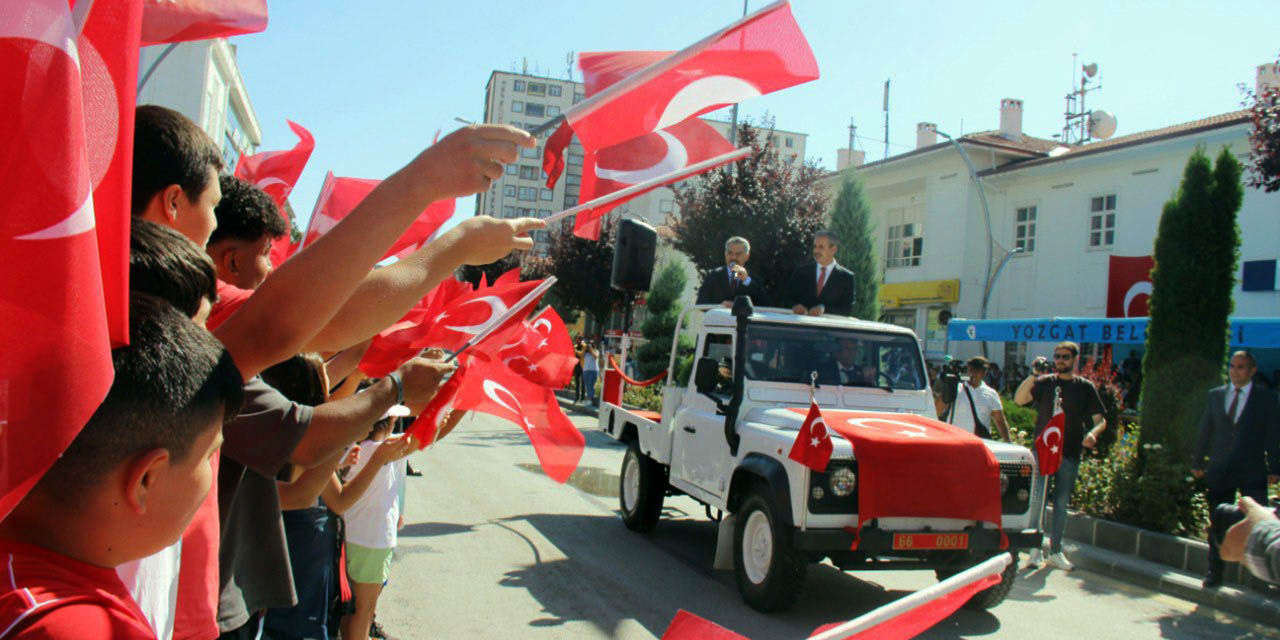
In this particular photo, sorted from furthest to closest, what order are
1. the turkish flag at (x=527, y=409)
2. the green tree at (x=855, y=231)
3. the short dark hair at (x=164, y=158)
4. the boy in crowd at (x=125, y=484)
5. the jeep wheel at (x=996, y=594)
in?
1. the green tree at (x=855, y=231)
2. the jeep wheel at (x=996, y=594)
3. the turkish flag at (x=527, y=409)
4. the short dark hair at (x=164, y=158)
5. the boy in crowd at (x=125, y=484)

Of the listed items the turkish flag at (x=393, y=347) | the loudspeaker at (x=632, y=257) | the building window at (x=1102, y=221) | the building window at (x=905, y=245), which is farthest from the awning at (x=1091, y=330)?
the turkish flag at (x=393, y=347)

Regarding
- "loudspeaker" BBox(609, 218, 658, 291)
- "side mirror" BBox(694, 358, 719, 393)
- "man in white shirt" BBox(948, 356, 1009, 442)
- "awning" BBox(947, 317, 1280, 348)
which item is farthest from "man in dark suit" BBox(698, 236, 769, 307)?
"awning" BBox(947, 317, 1280, 348)

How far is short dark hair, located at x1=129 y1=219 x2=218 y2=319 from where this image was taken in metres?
1.37

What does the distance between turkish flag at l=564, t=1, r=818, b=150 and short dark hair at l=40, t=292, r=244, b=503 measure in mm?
1227

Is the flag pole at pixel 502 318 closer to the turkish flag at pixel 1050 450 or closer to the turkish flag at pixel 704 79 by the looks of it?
the turkish flag at pixel 704 79

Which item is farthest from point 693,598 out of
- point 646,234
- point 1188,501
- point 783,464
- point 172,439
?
point 172,439

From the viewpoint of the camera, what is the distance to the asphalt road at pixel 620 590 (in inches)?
233

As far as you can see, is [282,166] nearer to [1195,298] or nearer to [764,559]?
[764,559]

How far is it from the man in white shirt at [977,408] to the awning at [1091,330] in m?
5.87

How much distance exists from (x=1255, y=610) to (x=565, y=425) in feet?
20.7

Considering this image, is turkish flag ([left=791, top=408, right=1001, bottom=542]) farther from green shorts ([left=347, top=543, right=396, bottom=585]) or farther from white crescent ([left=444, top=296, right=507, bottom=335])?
white crescent ([left=444, top=296, right=507, bottom=335])

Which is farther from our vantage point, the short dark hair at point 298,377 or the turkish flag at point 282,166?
the turkish flag at point 282,166

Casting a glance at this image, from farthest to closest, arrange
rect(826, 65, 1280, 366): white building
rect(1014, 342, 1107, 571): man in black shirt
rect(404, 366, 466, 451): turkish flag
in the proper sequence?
rect(826, 65, 1280, 366): white building → rect(1014, 342, 1107, 571): man in black shirt → rect(404, 366, 466, 451): turkish flag

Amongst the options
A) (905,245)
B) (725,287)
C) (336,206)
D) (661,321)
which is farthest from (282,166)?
(905,245)
